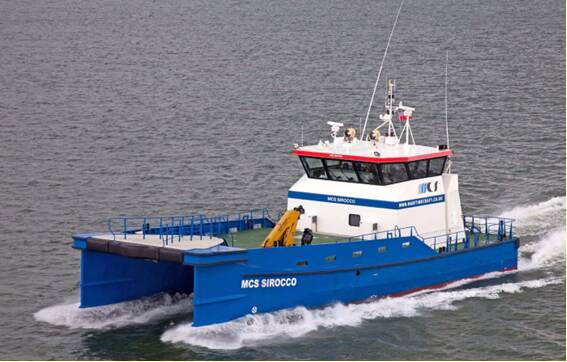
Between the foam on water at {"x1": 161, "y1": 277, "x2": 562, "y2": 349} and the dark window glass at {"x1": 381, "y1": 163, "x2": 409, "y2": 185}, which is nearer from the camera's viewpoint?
the foam on water at {"x1": 161, "y1": 277, "x2": 562, "y2": 349}

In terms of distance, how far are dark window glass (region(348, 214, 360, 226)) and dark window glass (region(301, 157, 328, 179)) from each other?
54.6 inches

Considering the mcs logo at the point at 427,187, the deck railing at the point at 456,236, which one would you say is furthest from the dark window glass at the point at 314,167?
the mcs logo at the point at 427,187

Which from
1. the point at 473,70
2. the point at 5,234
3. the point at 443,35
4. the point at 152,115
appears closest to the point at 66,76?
the point at 152,115

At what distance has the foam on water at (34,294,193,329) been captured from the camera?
31469 mm

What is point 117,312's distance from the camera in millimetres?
31859

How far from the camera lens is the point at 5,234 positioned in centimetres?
4025

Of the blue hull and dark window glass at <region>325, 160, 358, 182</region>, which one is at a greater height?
dark window glass at <region>325, 160, 358, 182</region>

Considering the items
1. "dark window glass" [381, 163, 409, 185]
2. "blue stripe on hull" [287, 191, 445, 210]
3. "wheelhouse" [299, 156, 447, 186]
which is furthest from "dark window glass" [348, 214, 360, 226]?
"dark window glass" [381, 163, 409, 185]

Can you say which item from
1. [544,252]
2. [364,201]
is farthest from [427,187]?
[544,252]

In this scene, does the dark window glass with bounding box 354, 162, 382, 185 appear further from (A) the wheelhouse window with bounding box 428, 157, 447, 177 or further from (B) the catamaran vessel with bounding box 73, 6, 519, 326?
(A) the wheelhouse window with bounding box 428, 157, 447, 177

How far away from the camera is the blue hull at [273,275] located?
2977 cm

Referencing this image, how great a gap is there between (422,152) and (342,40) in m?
66.0

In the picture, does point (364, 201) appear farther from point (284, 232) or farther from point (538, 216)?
point (538, 216)

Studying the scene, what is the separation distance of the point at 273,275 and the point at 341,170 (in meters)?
4.78
